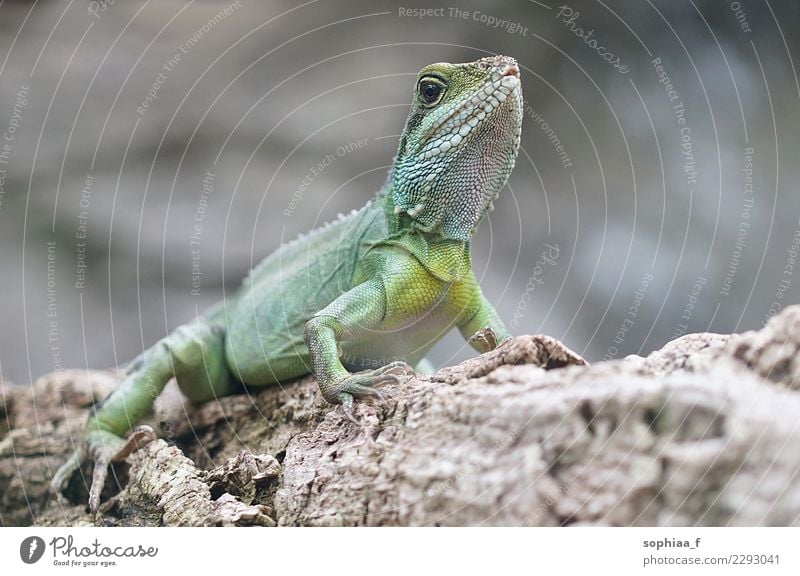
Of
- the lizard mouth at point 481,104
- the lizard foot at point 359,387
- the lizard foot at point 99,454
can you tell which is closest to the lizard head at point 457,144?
the lizard mouth at point 481,104

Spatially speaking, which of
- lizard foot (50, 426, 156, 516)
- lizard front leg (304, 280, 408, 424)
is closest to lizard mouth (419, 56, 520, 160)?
lizard front leg (304, 280, 408, 424)

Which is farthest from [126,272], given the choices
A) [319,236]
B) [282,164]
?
[319,236]

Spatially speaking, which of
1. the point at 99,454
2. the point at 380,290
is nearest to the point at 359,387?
the point at 380,290

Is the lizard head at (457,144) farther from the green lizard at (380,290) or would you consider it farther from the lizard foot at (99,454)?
the lizard foot at (99,454)

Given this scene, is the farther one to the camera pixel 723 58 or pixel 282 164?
pixel 282 164

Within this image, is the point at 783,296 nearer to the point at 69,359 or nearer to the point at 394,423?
the point at 394,423

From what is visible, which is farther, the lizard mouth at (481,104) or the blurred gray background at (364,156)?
the blurred gray background at (364,156)

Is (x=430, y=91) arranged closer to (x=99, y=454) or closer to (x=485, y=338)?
(x=485, y=338)
